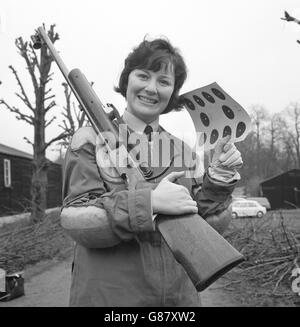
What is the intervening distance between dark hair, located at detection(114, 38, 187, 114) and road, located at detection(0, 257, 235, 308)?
12.2 ft

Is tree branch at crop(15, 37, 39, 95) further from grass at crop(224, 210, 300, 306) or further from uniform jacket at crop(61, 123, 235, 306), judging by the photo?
uniform jacket at crop(61, 123, 235, 306)

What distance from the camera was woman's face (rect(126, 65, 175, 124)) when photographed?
6.87ft

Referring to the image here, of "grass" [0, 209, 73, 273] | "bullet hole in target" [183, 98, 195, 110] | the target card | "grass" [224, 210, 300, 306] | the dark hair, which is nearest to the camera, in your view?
the target card

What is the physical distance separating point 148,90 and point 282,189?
3803 centimetres

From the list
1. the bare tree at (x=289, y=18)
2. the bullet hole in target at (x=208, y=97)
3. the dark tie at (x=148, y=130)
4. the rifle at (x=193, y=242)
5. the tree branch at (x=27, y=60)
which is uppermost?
the tree branch at (x=27, y=60)

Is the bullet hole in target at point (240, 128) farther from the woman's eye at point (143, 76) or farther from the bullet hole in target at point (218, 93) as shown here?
the woman's eye at point (143, 76)

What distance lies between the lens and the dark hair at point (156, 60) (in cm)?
209

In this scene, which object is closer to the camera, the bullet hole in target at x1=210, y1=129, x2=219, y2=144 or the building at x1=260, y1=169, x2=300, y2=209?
the bullet hole in target at x1=210, y1=129, x2=219, y2=144

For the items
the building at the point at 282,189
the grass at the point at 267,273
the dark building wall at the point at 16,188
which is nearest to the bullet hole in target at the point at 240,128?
the grass at the point at 267,273

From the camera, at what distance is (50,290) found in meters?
A: 6.20

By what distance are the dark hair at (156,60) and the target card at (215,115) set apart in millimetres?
109
